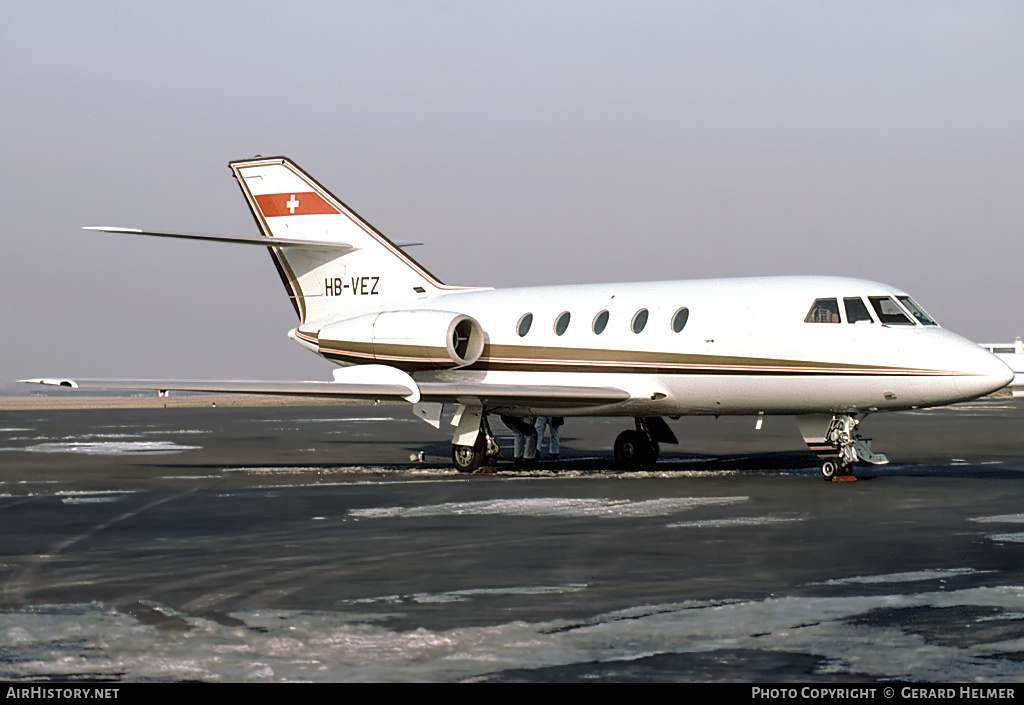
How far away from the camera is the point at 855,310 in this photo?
1908 cm

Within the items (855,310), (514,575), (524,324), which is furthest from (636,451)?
(514,575)

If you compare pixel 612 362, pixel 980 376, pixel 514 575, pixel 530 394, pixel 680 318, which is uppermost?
pixel 680 318

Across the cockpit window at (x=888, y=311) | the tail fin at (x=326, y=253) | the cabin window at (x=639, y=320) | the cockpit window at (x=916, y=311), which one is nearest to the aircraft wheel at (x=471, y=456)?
the cabin window at (x=639, y=320)

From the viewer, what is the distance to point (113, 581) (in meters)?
10.1

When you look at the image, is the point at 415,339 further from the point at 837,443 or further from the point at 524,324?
the point at 837,443

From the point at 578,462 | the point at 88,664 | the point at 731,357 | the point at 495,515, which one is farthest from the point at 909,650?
the point at 578,462

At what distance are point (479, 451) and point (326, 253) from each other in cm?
645

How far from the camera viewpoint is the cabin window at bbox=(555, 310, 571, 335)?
2227cm

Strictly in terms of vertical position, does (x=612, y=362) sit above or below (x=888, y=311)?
below

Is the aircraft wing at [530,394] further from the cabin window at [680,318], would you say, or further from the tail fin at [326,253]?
the tail fin at [326,253]

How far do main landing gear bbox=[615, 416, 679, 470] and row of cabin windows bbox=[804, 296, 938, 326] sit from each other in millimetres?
4603

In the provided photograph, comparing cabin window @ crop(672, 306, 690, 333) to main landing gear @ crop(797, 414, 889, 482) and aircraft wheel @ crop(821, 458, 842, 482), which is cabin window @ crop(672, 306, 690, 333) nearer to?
main landing gear @ crop(797, 414, 889, 482)

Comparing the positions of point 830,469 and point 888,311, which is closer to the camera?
point 888,311
